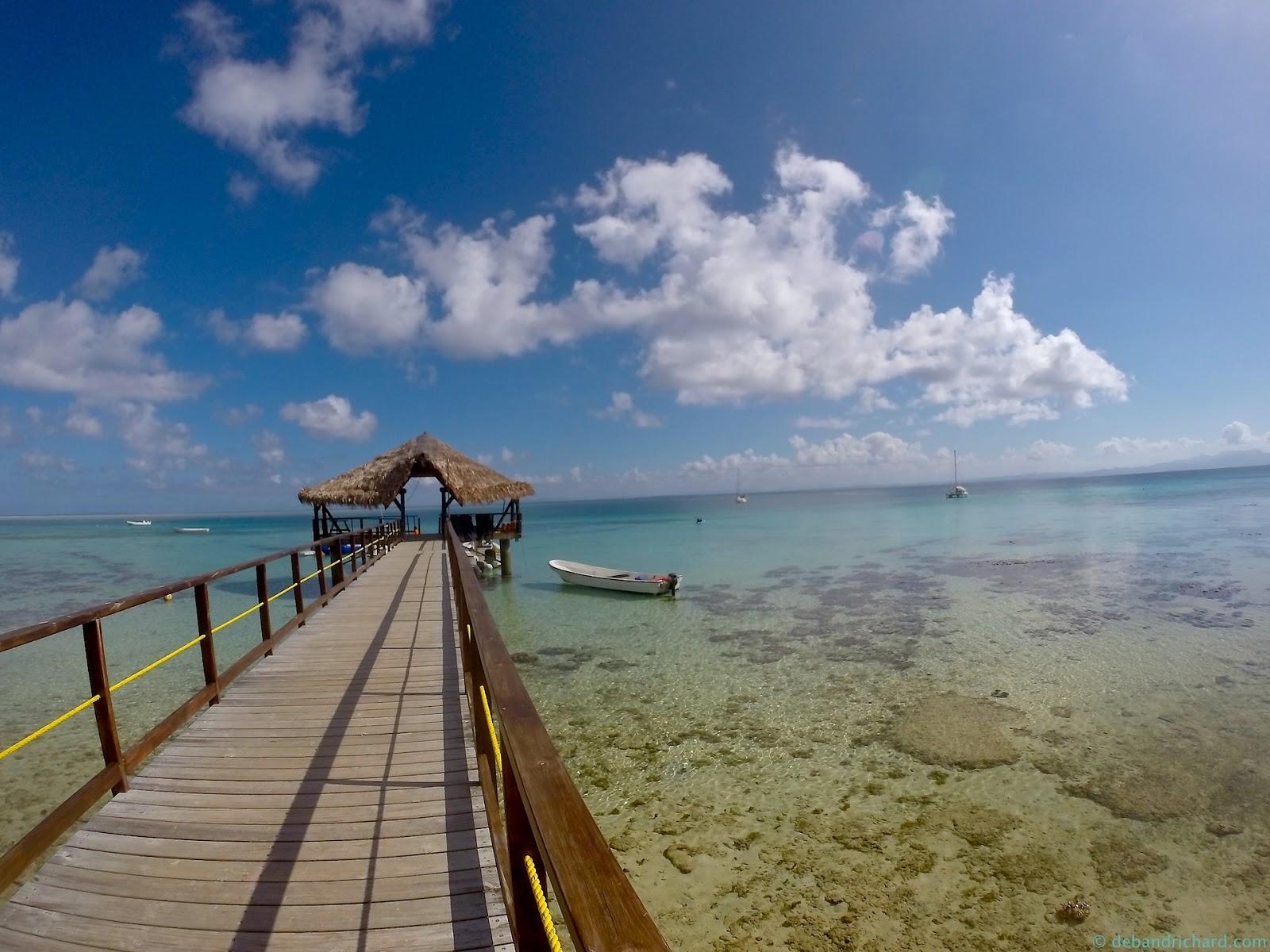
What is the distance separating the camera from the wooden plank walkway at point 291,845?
99.4 inches

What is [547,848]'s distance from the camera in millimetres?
1075

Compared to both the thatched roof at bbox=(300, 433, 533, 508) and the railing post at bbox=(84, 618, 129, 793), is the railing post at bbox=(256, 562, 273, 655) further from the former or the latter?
the thatched roof at bbox=(300, 433, 533, 508)

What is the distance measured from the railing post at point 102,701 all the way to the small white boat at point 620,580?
51.5ft

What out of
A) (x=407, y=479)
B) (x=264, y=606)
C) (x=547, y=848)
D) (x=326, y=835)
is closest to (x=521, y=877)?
(x=547, y=848)

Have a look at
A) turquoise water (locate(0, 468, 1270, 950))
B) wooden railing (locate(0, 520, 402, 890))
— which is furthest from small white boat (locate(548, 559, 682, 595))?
wooden railing (locate(0, 520, 402, 890))

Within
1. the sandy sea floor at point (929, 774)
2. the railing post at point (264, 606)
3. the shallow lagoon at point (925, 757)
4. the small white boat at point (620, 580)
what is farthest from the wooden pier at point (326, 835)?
the small white boat at point (620, 580)

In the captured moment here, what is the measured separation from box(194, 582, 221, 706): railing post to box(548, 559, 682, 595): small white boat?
1434 cm

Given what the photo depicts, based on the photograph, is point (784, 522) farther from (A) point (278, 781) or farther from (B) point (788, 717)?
(A) point (278, 781)

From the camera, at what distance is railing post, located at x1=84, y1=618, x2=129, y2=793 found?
3.35 meters

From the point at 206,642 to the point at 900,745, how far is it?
7.93 meters

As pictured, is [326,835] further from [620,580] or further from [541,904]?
[620,580]

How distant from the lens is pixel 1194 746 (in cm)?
763

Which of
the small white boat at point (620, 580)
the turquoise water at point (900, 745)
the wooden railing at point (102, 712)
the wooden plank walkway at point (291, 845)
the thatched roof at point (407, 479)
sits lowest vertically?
the turquoise water at point (900, 745)

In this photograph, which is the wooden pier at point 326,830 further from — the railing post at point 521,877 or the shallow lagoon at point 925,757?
the shallow lagoon at point 925,757
